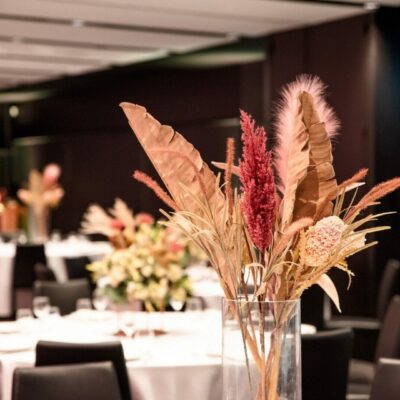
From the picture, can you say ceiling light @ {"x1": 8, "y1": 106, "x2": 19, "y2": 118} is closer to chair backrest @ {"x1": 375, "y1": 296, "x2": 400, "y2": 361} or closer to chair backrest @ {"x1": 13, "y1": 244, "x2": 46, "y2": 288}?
chair backrest @ {"x1": 13, "y1": 244, "x2": 46, "y2": 288}

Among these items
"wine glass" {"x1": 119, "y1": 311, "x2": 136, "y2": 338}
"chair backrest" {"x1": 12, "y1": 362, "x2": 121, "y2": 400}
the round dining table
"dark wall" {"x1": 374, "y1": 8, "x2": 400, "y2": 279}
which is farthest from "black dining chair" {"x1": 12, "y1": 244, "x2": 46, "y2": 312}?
"chair backrest" {"x1": 12, "y1": 362, "x2": 121, "y2": 400}

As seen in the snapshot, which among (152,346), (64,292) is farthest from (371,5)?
(152,346)

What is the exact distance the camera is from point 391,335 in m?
5.11

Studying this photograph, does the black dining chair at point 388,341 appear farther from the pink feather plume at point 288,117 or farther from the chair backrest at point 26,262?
the chair backrest at point 26,262

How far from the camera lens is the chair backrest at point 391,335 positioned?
5.02 meters

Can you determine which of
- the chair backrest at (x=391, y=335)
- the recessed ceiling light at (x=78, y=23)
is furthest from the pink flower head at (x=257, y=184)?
the recessed ceiling light at (x=78, y=23)

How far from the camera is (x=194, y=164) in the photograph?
256 centimetres

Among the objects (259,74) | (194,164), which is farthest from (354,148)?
(194,164)

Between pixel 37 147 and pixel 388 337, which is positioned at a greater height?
pixel 37 147

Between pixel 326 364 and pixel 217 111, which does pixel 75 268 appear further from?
pixel 326 364

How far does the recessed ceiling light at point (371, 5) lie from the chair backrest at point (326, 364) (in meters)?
5.06

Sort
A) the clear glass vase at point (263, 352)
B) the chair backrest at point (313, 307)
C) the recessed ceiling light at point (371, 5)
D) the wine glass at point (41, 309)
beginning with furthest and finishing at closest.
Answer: the recessed ceiling light at point (371, 5), the chair backrest at point (313, 307), the wine glass at point (41, 309), the clear glass vase at point (263, 352)

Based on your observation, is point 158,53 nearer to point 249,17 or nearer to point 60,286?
point 249,17

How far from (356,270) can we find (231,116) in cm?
292
